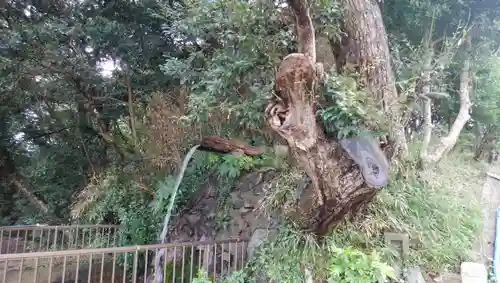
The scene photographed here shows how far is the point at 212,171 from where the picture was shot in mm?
4207

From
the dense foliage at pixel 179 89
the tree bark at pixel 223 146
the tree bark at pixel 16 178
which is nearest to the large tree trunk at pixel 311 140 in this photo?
the dense foliage at pixel 179 89

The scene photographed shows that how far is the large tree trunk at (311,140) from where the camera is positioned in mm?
2209

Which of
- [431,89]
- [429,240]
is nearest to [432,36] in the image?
[431,89]

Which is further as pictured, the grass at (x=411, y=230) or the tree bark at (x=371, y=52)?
the tree bark at (x=371, y=52)

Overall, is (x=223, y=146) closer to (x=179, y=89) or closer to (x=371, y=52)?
(x=179, y=89)

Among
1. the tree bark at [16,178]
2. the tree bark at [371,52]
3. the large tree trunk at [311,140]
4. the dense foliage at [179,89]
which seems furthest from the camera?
the tree bark at [16,178]

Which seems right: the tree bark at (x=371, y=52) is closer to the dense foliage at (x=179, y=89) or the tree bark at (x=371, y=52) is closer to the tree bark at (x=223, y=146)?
the dense foliage at (x=179, y=89)

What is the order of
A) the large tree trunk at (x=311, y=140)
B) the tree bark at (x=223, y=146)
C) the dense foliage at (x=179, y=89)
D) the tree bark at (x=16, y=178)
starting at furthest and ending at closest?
the tree bark at (x=16, y=178) < the tree bark at (x=223, y=146) < the dense foliage at (x=179, y=89) < the large tree trunk at (x=311, y=140)

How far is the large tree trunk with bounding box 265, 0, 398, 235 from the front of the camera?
2209 millimetres

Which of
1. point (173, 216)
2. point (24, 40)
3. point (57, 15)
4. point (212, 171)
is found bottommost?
point (173, 216)

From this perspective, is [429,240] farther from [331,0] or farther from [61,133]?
[61,133]

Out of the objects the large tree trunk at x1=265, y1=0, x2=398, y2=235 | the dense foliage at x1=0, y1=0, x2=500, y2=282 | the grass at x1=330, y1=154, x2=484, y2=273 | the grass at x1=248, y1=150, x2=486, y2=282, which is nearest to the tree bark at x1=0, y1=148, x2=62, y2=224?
the dense foliage at x1=0, y1=0, x2=500, y2=282

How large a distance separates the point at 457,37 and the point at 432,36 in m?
0.32

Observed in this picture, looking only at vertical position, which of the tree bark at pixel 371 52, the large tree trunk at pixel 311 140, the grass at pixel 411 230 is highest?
the tree bark at pixel 371 52
